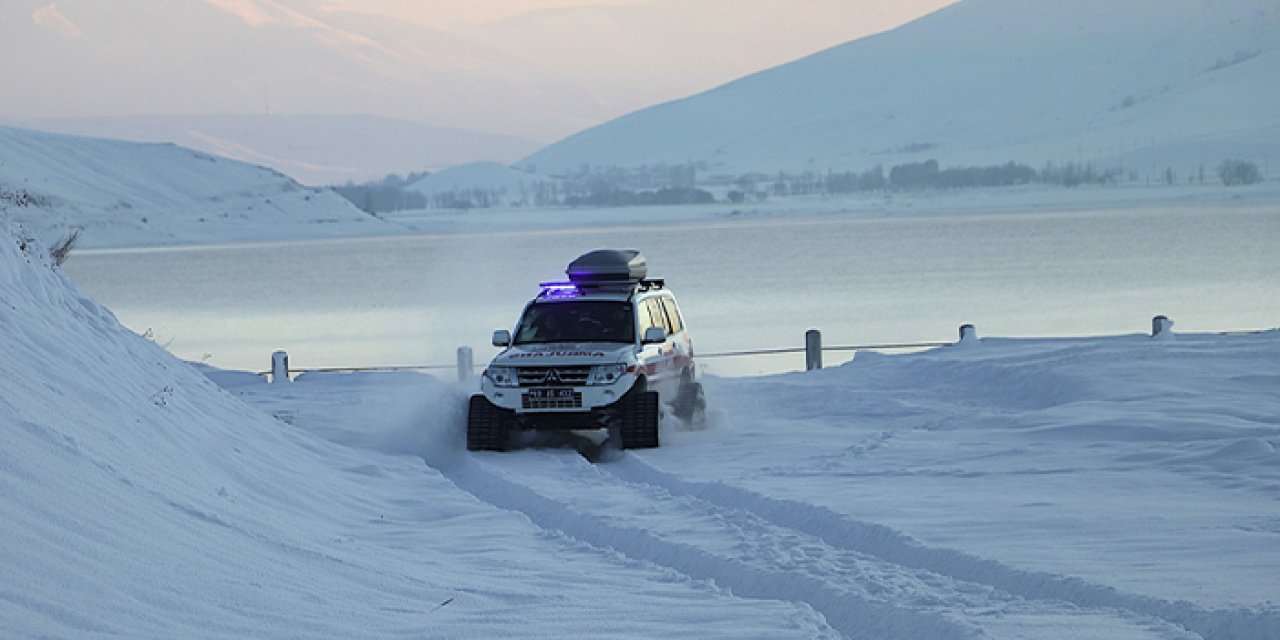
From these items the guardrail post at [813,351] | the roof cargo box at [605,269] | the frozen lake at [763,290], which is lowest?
the frozen lake at [763,290]

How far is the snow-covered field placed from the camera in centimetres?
841

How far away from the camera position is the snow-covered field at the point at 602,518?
27.6 feet

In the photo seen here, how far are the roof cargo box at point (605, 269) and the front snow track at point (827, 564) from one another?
405cm

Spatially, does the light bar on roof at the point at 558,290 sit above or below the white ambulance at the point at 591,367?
above

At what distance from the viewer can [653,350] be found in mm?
17484

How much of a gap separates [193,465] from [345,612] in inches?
110

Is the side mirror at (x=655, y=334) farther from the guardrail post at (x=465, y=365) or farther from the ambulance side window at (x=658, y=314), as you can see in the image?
the guardrail post at (x=465, y=365)

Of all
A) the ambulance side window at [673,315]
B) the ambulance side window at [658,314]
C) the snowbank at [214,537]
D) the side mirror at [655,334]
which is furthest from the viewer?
the ambulance side window at [673,315]

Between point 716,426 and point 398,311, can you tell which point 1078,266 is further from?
point 716,426

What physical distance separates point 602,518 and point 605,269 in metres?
6.53

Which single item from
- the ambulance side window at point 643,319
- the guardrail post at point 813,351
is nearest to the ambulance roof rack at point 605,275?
the ambulance side window at point 643,319

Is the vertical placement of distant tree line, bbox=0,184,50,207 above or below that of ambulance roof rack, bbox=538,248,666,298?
above

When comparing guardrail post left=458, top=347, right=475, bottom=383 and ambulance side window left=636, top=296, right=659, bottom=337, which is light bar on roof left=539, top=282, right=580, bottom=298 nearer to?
ambulance side window left=636, top=296, right=659, bottom=337

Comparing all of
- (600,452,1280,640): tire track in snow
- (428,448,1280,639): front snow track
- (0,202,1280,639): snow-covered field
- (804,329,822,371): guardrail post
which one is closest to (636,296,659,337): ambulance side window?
(0,202,1280,639): snow-covered field
